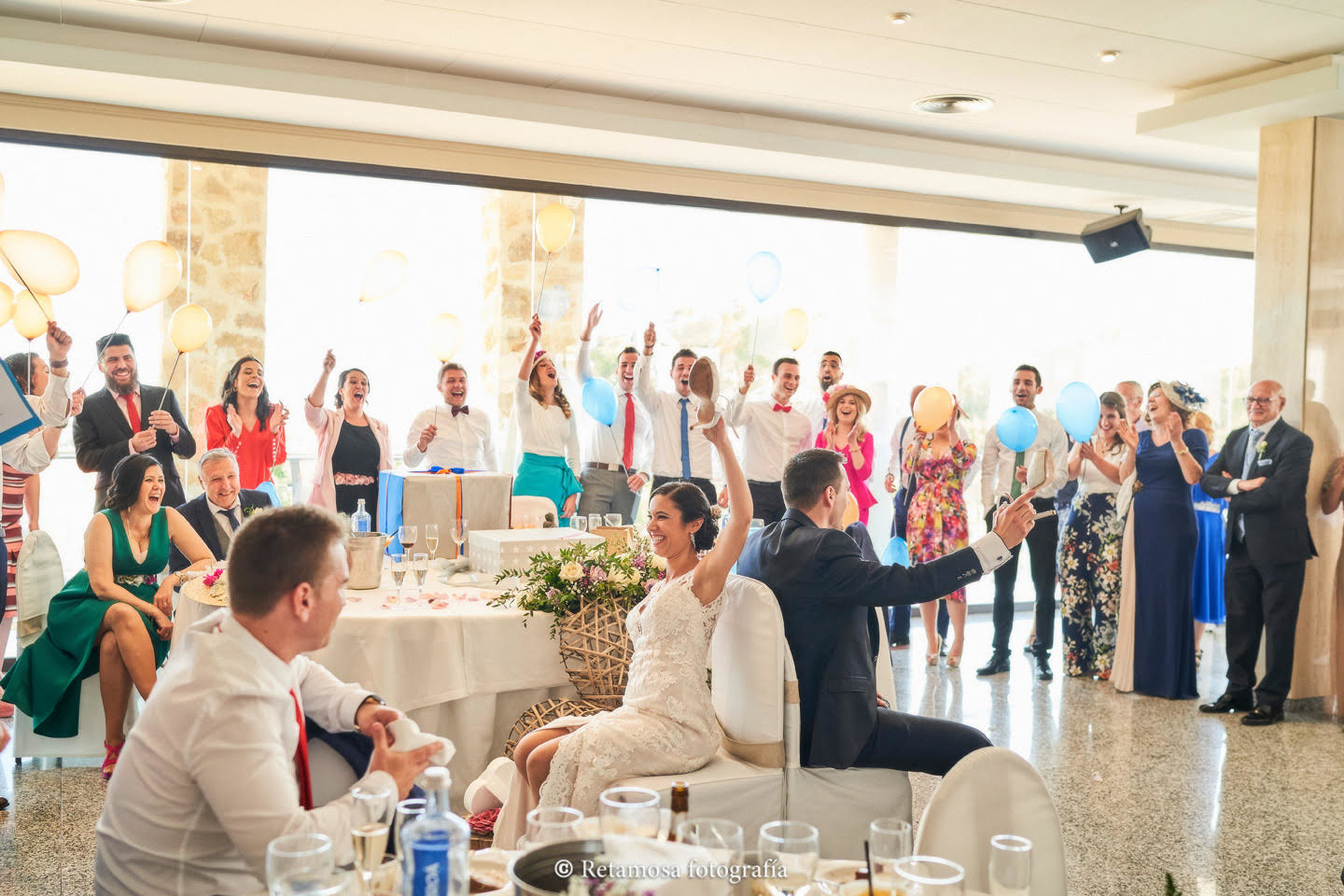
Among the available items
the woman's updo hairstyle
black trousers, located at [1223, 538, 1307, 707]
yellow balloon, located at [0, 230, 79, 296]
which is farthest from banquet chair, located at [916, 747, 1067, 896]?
yellow balloon, located at [0, 230, 79, 296]

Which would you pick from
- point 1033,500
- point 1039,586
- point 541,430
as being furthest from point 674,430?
point 1039,586

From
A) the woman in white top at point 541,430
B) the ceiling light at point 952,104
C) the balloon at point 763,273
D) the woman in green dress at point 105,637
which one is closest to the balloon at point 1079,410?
the ceiling light at point 952,104

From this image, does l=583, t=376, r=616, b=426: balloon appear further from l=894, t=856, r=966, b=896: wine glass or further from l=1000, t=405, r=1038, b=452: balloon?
l=894, t=856, r=966, b=896: wine glass

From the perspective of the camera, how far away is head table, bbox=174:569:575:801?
143 inches

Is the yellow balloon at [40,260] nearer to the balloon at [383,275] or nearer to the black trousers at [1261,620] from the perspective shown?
the balloon at [383,275]

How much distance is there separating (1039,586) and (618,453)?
2615 millimetres

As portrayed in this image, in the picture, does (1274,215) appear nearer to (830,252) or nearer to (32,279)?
(830,252)

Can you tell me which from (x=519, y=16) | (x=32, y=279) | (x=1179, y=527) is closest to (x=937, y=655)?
(x=1179, y=527)

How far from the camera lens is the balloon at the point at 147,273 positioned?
529 cm

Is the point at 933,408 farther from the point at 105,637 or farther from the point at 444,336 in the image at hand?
the point at 105,637

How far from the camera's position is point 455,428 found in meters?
6.50

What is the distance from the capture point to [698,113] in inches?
270

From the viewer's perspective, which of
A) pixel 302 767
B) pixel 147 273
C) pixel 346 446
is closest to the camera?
pixel 302 767

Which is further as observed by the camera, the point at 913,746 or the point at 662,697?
the point at 913,746
